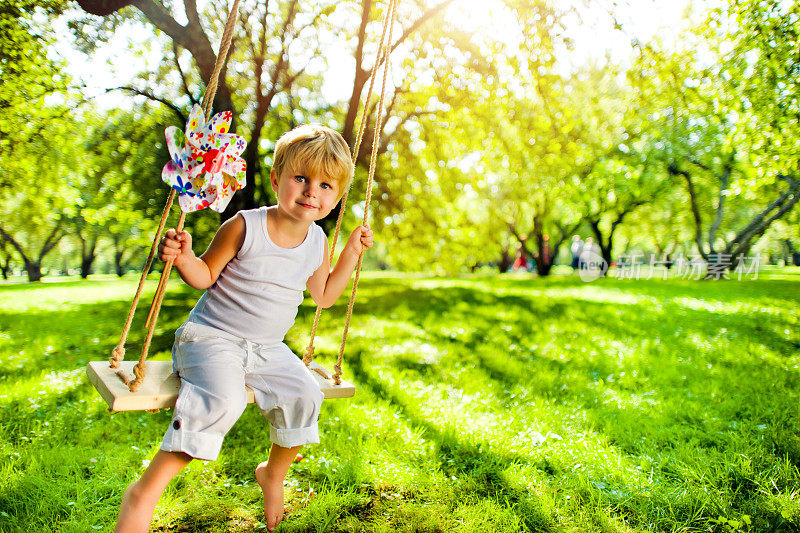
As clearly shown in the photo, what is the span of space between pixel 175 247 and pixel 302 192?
0.47 metres

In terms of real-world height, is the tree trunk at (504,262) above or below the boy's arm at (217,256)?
below

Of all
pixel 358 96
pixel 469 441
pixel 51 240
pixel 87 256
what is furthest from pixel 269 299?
pixel 87 256

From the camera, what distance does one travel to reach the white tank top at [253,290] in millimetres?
2006

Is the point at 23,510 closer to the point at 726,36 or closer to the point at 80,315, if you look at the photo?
the point at 80,315

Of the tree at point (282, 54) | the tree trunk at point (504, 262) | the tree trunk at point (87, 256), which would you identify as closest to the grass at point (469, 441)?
the tree at point (282, 54)

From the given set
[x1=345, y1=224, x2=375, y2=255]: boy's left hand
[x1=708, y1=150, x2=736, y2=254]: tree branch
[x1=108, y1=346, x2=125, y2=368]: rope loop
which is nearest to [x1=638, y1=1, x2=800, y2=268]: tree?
[x1=708, y1=150, x2=736, y2=254]: tree branch

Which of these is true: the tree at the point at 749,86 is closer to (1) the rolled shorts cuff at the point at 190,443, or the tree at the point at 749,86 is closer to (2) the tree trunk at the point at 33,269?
(1) the rolled shorts cuff at the point at 190,443

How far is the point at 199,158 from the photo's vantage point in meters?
1.80

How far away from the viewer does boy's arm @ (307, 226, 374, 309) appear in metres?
2.30

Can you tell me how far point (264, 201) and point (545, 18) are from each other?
13.2ft

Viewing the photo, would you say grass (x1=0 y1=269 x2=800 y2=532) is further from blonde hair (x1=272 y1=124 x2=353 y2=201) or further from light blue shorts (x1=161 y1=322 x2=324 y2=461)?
blonde hair (x1=272 y1=124 x2=353 y2=201)

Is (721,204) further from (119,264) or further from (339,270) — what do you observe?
(339,270)

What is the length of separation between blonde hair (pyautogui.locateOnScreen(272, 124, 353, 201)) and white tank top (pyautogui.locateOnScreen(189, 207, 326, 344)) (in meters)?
0.22

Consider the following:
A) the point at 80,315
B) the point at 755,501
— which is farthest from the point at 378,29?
the point at 755,501
